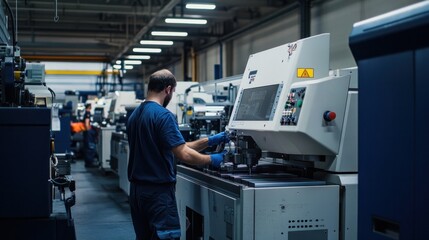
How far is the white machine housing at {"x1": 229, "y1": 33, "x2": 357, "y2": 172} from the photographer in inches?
97.4

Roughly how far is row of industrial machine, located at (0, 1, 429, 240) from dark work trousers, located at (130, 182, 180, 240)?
23cm

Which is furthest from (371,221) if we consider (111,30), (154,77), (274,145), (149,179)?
(111,30)

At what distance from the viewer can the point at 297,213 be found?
2.53 meters

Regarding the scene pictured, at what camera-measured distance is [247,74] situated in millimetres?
3105

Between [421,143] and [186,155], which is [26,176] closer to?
[186,155]

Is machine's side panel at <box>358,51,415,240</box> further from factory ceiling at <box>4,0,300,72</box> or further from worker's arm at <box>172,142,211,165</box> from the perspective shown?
factory ceiling at <box>4,0,300,72</box>

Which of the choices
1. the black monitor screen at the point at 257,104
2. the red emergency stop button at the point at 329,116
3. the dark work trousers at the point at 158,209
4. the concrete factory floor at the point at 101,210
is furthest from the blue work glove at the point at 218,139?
the concrete factory floor at the point at 101,210

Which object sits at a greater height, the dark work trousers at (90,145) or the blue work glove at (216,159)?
the blue work glove at (216,159)

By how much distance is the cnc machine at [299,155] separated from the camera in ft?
8.11

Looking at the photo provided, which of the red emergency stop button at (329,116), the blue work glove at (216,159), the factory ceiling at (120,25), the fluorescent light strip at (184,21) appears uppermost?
the factory ceiling at (120,25)

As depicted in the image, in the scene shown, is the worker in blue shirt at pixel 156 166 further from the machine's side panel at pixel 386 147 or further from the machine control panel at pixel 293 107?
the machine's side panel at pixel 386 147

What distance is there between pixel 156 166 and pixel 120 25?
10.5 metres

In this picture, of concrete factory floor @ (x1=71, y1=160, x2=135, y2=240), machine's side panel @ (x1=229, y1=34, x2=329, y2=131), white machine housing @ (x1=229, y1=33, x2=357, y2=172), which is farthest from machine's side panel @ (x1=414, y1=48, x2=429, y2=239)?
concrete factory floor @ (x1=71, y1=160, x2=135, y2=240)

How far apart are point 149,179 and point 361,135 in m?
1.50
